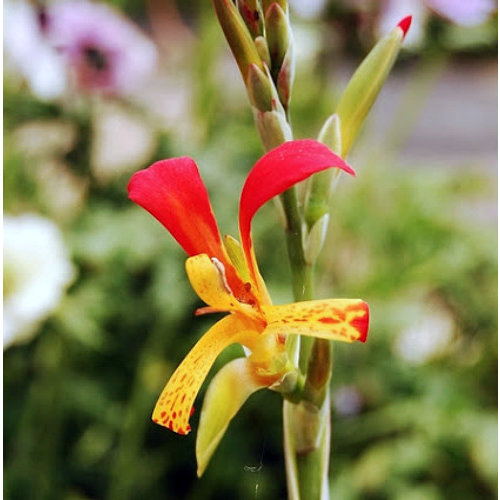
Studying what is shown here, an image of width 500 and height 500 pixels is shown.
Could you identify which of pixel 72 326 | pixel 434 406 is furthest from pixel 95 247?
pixel 434 406

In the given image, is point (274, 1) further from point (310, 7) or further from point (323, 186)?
point (310, 7)

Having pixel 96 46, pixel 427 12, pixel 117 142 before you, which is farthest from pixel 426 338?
pixel 117 142

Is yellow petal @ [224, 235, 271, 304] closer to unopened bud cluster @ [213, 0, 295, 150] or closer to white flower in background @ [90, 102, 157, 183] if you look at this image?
unopened bud cluster @ [213, 0, 295, 150]

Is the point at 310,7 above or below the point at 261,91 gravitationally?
above

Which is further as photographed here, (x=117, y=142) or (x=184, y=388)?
(x=117, y=142)

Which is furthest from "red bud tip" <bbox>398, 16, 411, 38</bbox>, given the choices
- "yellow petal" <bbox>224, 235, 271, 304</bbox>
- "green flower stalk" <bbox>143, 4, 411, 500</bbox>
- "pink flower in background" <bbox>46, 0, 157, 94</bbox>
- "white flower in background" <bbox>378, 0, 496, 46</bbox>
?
"pink flower in background" <bbox>46, 0, 157, 94</bbox>

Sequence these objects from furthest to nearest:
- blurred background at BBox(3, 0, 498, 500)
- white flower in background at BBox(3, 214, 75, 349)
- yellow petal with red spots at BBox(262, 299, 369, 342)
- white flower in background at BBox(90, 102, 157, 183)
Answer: white flower in background at BBox(90, 102, 157, 183) < blurred background at BBox(3, 0, 498, 500) < white flower in background at BBox(3, 214, 75, 349) < yellow petal with red spots at BBox(262, 299, 369, 342)
